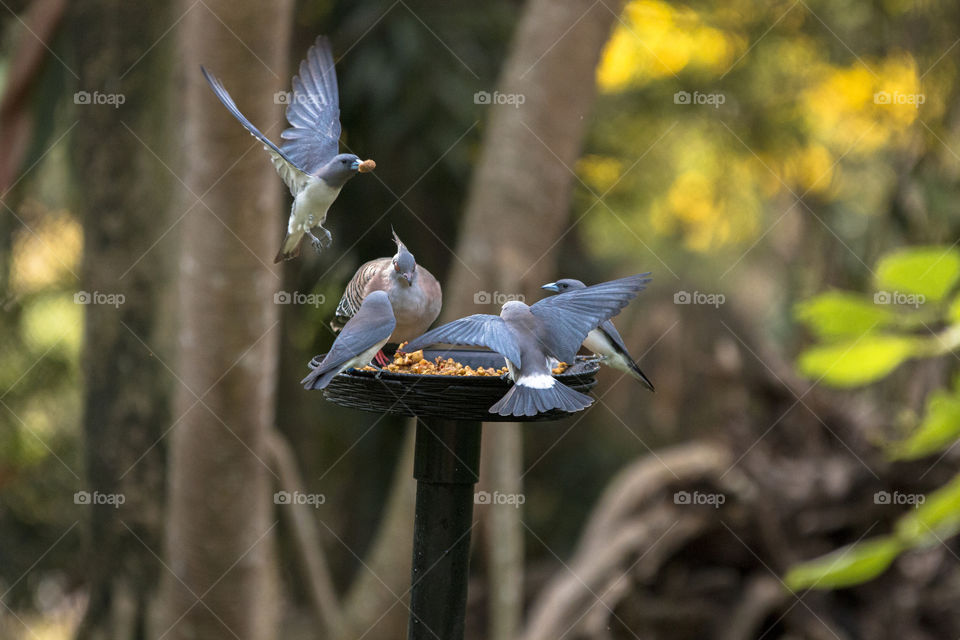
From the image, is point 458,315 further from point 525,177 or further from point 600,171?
point 600,171

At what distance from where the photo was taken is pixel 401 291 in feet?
5.02

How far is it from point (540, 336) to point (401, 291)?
240 millimetres

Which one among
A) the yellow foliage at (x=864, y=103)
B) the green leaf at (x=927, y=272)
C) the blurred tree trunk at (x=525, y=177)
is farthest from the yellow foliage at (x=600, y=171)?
the green leaf at (x=927, y=272)

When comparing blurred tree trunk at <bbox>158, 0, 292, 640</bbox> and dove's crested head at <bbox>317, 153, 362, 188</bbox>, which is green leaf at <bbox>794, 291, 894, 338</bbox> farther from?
blurred tree trunk at <bbox>158, 0, 292, 640</bbox>

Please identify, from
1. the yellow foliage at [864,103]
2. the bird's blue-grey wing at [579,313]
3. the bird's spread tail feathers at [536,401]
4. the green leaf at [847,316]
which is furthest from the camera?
the yellow foliage at [864,103]

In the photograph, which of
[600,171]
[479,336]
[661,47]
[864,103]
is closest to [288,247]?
[479,336]

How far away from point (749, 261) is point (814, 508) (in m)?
3.06

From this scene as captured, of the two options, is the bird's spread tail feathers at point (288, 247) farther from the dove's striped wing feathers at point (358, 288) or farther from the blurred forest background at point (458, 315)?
the blurred forest background at point (458, 315)

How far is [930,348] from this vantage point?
2.01m

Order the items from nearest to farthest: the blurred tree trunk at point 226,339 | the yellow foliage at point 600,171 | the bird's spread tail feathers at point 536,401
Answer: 1. the bird's spread tail feathers at point 536,401
2. the blurred tree trunk at point 226,339
3. the yellow foliage at point 600,171

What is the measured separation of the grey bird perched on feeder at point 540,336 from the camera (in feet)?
4.48

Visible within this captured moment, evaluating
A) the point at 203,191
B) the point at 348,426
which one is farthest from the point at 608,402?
the point at 203,191

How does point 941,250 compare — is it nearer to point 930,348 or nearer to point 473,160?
point 930,348

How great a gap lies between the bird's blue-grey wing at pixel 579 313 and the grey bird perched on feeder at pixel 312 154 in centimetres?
37
